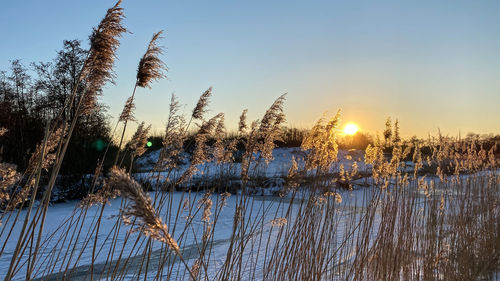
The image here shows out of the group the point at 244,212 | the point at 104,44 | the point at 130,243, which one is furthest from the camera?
the point at 130,243

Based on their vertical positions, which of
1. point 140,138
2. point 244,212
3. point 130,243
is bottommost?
point 130,243

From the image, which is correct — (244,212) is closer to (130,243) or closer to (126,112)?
(126,112)

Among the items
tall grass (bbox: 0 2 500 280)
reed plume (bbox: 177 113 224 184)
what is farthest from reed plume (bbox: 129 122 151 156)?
reed plume (bbox: 177 113 224 184)

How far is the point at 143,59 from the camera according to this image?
1.71 metres

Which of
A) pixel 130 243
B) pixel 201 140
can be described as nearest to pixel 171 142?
pixel 201 140

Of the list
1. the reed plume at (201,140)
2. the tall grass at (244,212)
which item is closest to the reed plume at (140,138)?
the tall grass at (244,212)

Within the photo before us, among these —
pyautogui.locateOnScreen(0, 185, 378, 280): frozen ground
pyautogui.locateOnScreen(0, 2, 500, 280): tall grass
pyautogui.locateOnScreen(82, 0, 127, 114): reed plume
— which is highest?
pyautogui.locateOnScreen(82, 0, 127, 114): reed plume

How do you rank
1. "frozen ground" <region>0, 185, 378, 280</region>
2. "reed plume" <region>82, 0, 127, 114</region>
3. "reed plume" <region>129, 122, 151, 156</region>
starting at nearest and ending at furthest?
"reed plume" <region>82, 0, 127, 114</region>, "reed plume" <region>129, 122, 151, 156</region>, "frozen ground" <region>0, 185, 378, 280</region>

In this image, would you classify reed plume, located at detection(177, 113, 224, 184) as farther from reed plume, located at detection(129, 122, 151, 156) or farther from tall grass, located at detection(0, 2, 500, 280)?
reed plume, located at detection(129, 122, 151, 156)

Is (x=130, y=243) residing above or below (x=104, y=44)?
below

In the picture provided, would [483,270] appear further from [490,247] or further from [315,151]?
[315,151]

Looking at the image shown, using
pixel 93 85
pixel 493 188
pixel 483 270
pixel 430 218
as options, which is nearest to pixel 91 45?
pixel 93 85

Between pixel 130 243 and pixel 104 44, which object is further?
pixel 130 243

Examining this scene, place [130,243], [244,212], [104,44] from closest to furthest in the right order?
[104,44], [244,212], [130,243]
